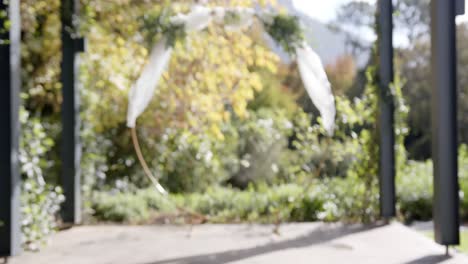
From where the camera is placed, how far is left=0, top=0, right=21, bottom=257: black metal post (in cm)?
418

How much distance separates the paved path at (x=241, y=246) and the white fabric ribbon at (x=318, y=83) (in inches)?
37.1

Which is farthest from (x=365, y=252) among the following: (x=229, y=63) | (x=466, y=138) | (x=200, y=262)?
(x=466, y=138)

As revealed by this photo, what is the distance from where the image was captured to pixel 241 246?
194 inches

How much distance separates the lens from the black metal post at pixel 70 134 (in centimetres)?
604

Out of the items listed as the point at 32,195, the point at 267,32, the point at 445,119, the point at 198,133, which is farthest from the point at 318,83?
the point at 198,133

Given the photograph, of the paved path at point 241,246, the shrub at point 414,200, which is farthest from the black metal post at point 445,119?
the shrub at point 414,200

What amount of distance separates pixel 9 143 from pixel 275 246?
6.74 feet

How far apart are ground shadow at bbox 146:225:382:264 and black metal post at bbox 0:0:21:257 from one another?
0.96 meters

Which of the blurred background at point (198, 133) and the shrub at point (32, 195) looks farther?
the blurred background at point (198, 133)

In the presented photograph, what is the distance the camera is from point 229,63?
725 cm

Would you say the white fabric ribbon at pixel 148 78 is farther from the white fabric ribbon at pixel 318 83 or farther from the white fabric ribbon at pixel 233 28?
the white fabric ribbon at pixel 318 83

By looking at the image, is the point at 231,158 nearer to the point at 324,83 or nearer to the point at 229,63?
the point at 229,63

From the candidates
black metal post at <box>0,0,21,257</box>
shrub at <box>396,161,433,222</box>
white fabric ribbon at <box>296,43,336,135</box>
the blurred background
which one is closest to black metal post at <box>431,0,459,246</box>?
white fabric ribbon at <box>296,43,336,135</box>

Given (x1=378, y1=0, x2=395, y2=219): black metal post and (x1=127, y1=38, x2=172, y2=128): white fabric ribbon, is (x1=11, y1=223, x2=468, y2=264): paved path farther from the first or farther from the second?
(x1=127, y1=38, x2=172, y2=128): white fabric ribbon
